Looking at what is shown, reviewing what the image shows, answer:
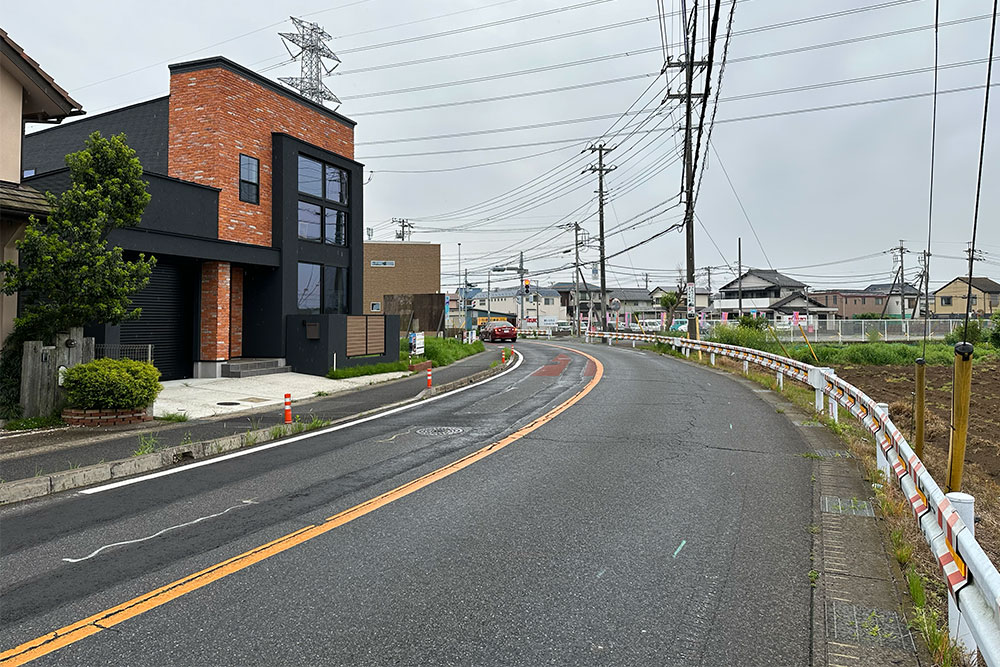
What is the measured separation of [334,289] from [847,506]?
18821 millimetres

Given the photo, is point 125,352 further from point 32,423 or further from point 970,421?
point 970,421

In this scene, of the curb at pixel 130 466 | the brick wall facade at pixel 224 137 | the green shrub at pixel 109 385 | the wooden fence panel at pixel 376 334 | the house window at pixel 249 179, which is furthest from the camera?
the wooden fence panel at pixel 376 334

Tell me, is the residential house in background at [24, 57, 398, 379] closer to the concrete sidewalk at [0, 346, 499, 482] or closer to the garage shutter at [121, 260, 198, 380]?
the garage shutter at [121, 260, 198, 380]

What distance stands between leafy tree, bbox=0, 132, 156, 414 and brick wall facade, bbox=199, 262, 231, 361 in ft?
21.5

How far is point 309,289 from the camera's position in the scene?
2155cm

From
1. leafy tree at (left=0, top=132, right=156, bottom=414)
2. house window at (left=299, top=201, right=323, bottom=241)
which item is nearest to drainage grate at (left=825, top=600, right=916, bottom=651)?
leafy tree at (left=0, top=132, right=156, bottom=414)

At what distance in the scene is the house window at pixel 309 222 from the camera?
21.3m

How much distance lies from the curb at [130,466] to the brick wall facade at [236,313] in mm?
9321

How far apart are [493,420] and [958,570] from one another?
881 cm

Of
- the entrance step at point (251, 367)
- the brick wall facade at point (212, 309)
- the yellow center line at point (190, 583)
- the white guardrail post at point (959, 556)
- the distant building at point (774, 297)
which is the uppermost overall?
the distant building at point (774, 297)

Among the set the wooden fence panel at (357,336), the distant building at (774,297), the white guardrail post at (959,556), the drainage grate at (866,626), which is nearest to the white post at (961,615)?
the white guardrail post at (959,556)

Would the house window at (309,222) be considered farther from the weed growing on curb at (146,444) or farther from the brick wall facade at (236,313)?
the weed growing on curb at (146,444)

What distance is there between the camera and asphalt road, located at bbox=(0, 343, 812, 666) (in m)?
3.76

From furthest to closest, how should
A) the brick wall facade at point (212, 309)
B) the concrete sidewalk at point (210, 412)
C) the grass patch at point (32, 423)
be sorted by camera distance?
the brick wall facade at point (212, 309) < the grass patch at point (32, 423) < the concrete sidewalk at point (210, 412)
